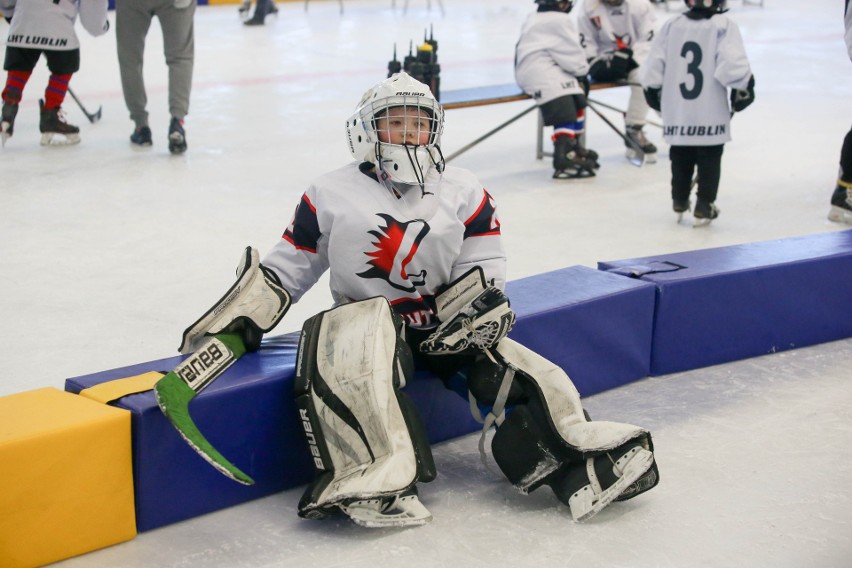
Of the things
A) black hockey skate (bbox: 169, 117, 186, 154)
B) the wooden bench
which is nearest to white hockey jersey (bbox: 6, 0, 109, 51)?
black hockey skate (bbox: 169, 117, 186, 154)

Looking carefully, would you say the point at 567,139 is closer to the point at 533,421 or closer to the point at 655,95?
the point at 655,95

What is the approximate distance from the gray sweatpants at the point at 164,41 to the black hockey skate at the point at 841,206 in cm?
305

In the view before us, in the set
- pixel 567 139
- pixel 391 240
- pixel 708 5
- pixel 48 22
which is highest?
pixel 708 5

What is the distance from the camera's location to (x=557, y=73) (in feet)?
17.3

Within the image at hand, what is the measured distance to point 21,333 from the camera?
3.24 m

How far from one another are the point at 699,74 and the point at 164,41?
8.42 feet

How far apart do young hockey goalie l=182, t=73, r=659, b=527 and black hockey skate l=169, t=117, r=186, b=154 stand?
324 centimetres

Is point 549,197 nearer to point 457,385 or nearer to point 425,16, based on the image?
point 457,385

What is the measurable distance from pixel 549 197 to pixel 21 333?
250 cm

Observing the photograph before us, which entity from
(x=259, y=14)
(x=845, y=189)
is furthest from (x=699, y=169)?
(x=259, y=14)

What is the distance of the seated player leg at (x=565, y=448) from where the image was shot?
2221 millimetres

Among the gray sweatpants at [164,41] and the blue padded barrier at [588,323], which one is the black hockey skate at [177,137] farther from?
the blue padded barrier at [588,323]

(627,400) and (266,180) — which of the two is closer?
(627,400)

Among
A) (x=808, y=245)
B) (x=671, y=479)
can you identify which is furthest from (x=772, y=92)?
(x=671, y=479)
